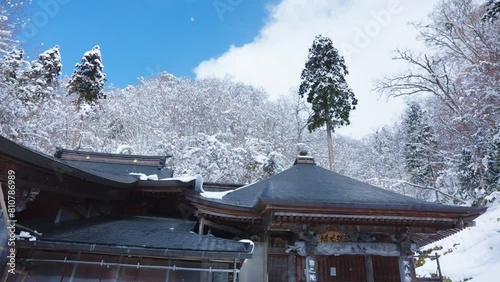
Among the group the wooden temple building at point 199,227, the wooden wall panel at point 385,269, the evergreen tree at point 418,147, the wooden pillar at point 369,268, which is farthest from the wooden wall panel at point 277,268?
the evergreen tree at point 418,147

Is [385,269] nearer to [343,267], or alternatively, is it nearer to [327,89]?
[343,267]

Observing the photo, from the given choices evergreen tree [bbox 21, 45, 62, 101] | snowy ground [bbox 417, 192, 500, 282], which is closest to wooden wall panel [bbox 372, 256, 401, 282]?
snowy ground [bbox 417, 192, 500, 282]

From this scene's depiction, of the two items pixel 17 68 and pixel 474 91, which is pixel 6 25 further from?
pixel 474 91

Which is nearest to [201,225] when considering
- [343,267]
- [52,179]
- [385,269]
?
[52,179]

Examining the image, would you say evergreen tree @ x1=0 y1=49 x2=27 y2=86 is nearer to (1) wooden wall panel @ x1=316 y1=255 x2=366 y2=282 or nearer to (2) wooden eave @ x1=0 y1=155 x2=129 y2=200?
(2) wooden eave @ x1=0 y1=155 x2=129 y2=200

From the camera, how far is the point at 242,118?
27.2 meters

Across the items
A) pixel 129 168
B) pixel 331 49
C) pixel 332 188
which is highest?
pixel 331 49

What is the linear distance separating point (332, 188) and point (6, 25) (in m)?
13.7

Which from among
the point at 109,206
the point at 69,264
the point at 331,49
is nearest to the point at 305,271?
the point at 69,264

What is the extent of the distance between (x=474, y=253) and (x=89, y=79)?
26352 mm

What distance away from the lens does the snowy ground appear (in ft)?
43.0

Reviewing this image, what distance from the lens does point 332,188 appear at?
9.32 meters

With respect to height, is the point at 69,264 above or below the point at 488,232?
below

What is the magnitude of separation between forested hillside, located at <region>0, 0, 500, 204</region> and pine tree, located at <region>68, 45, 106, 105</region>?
7cm
